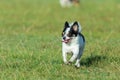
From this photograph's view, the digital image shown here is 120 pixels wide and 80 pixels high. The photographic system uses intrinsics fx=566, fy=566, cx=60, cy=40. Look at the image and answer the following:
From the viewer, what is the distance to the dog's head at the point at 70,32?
11.0 m

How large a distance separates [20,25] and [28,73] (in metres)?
10.8

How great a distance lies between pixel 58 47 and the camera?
13.8m

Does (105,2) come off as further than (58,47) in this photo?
Yes

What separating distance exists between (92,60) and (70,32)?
1304mm

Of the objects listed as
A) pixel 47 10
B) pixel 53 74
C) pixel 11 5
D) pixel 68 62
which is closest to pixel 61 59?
pixel 68 62

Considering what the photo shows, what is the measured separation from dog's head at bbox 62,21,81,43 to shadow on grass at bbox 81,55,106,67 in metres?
0.93

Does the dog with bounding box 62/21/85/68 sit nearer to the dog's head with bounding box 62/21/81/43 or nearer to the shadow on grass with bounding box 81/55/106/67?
the dog's head with bounding box 62/21/81/43

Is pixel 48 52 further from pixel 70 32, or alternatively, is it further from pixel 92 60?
pixel 70 32

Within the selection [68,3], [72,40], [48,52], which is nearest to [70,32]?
[72,40]

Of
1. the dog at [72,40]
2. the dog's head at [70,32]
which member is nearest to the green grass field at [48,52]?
the dog at [72,40]

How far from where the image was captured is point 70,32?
11.1 metres

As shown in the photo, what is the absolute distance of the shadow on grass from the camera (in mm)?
11914

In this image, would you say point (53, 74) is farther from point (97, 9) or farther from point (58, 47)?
point (97, 9)

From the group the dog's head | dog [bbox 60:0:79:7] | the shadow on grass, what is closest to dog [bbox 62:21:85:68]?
the dog's head
